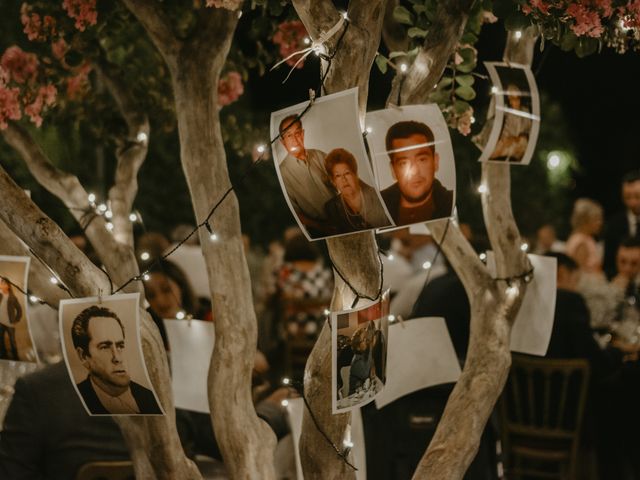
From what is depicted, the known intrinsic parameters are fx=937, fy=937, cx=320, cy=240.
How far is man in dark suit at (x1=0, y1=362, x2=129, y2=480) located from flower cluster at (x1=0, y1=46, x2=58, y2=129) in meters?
0.84

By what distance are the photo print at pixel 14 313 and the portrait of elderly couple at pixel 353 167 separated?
0.73m

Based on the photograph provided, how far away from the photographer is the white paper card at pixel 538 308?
2.67 m

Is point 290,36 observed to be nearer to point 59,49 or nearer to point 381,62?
point 381,62

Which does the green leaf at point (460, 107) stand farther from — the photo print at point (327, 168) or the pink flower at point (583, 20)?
the photo print at point (327, 168)

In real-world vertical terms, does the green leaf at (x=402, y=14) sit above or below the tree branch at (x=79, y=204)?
above

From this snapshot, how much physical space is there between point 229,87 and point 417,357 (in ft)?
3.96

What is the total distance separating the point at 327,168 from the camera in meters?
1.93

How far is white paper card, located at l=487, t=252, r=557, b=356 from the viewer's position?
8.77 feet

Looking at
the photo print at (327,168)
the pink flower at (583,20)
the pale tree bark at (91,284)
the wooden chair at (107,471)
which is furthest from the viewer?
the wooden chair at (107,471)

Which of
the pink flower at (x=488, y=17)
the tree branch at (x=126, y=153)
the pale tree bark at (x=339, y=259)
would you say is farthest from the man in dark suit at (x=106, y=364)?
the pink flower at (x=488, y=17)

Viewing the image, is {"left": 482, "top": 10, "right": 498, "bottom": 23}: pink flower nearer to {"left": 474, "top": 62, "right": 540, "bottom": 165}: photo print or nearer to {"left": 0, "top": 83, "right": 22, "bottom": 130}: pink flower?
{"left": 474, "top": 62, "right": 540, "bottom": 165}: photo print

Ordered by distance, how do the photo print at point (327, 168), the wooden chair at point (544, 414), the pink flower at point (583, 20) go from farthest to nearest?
1. the wooden chair at point (544, 414)
2. the pink flower at point (583, 20)
3. the photo print at point (327, 168)

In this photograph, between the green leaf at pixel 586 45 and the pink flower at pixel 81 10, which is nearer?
the green leaf at pixel 586 45

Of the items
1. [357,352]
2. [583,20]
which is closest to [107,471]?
[357,352]
